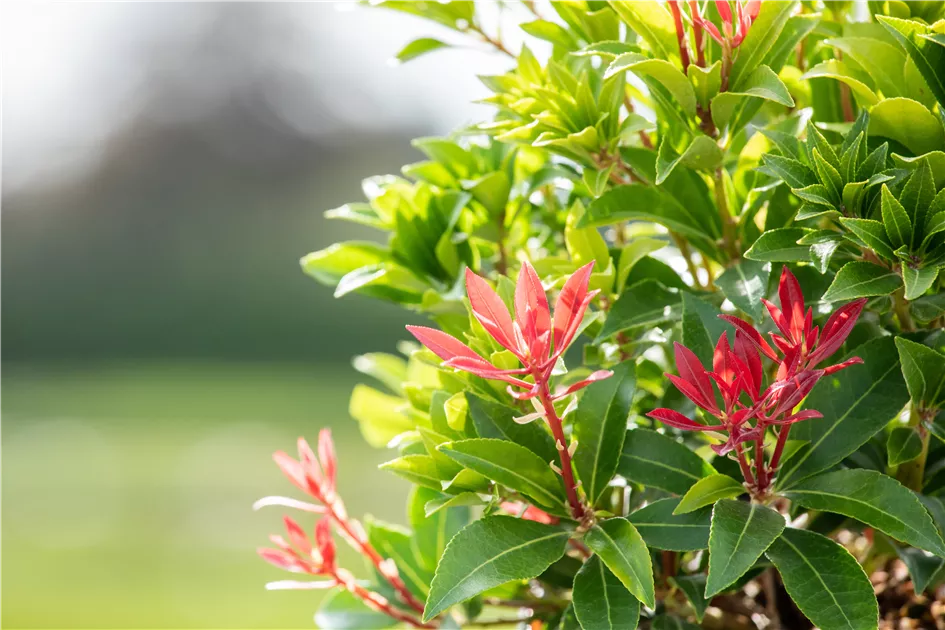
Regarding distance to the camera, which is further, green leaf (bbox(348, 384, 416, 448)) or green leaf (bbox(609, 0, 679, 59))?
green leaf (bbox(348, 384, 416, 448))

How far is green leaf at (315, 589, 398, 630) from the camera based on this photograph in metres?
0.76

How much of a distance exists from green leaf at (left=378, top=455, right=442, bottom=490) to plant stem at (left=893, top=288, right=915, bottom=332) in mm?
320

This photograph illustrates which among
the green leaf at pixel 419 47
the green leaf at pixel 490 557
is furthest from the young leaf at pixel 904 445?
the green leaf at pixel 419 47

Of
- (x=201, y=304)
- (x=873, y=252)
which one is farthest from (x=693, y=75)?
(x=201, y=304)

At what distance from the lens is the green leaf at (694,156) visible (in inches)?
20.0

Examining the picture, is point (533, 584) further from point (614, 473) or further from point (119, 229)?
point (119, 229)

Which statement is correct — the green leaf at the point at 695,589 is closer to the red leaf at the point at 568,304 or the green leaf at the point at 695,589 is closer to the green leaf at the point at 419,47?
the red leaf at the point at 568,304

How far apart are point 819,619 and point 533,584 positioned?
1.19 ft

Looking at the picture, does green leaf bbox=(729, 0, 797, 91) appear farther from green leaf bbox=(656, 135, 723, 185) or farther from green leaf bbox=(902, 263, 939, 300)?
green leaf bbox=(902, 263, 939, 300)

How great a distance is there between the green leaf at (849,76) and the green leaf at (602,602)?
0.33m

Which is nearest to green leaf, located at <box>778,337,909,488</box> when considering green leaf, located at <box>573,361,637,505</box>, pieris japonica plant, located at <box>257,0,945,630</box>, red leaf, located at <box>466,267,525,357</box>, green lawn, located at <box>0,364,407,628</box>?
pieris japonica plant, located at <box>257,0,945,630</box>

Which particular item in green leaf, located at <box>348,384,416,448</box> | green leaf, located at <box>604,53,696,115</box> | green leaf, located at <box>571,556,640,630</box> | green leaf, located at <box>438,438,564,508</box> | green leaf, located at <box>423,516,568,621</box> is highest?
green leaf, located at <box>604,53,696,115</box>

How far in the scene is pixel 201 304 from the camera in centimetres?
822

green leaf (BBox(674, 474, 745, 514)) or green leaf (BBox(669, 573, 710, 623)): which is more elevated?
green leaf (BBox(674, 474, 745, 514))
